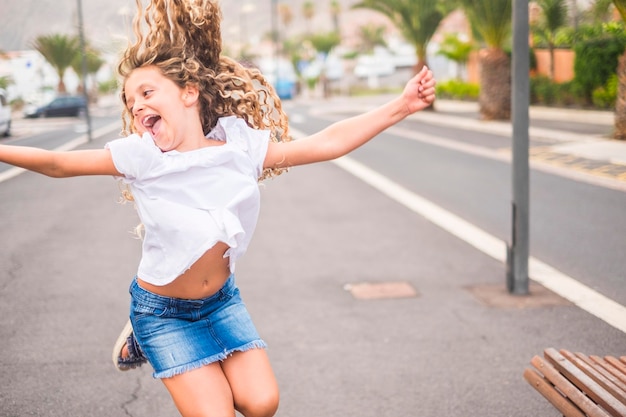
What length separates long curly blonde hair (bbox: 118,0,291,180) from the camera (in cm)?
297

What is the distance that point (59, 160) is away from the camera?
2.77 m

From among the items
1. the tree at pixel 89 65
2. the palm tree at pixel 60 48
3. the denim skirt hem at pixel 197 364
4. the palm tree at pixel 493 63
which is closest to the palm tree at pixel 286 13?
the tree at pixel 89 65

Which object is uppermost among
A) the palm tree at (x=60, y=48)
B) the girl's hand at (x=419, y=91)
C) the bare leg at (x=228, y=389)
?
the palm tree at (x=60, y=48)

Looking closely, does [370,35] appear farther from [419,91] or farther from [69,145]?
[419,91]

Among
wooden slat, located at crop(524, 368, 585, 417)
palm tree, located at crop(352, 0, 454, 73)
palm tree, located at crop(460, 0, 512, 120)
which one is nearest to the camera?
wooden slat, located at crop(524, 368, 585, 417)

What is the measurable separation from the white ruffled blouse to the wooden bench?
1466 millimetres

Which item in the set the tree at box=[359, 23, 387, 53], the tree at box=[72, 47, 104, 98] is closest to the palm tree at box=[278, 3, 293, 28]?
the tree at box=[359, 23, 387, 53]

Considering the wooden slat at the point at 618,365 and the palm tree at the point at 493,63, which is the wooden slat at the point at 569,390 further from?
the palm tree at the point at 493,63

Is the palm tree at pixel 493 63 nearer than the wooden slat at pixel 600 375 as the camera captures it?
No

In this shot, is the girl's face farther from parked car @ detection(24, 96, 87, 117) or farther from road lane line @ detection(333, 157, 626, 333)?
parked car @ detection(24, 96, 87, 117)

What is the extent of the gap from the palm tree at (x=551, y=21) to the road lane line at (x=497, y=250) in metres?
15.8

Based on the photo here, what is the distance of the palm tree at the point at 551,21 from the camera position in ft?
91.1

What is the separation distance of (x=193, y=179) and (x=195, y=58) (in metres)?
0.56

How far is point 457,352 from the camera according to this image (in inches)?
211
